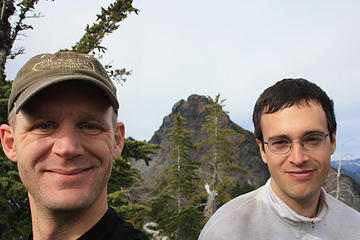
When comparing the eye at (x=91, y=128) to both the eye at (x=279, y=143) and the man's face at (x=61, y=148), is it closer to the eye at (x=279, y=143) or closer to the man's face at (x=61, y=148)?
the man's face at (x=61, y=148)

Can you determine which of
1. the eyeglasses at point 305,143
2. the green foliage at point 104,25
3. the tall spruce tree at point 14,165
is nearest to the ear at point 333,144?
the eyeglasses at point 305,143

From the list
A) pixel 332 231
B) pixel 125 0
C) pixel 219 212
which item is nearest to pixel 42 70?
pixel 219 212

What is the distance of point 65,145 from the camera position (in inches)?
58.1

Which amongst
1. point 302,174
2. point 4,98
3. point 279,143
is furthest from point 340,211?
point 4,98

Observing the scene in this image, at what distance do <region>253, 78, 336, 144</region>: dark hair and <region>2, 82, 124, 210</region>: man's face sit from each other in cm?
161

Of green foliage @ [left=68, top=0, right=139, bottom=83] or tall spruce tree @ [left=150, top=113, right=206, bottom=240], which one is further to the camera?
tall spruce tree @ [left=150, top=113, right=206, bottom=240]

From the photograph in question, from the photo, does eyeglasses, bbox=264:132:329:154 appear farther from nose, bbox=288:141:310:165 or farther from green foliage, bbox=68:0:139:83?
green foliage, bbox=68:0:139:83

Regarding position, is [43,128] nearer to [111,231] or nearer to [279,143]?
[111,231]

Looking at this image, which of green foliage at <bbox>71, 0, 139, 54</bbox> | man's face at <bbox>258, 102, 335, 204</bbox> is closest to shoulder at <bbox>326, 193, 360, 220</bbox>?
man's face at <bbox>258, 102, 335, 204</bbox>

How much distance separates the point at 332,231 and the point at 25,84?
271cm

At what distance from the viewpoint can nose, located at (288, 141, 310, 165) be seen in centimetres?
217

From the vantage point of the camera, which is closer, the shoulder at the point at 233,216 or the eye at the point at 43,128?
the eye at the point at 43,128

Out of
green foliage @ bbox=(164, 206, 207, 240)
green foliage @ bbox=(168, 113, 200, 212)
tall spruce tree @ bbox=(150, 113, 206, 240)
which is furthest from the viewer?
green foliage @ bbox=(168, 113, 200, 212)

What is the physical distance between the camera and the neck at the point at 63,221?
1.54 metres
